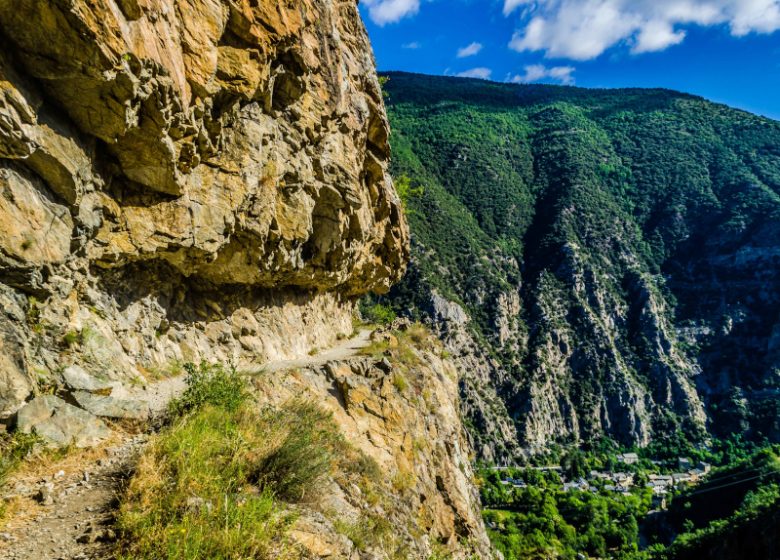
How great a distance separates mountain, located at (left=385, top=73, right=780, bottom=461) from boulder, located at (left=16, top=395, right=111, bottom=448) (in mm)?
71563

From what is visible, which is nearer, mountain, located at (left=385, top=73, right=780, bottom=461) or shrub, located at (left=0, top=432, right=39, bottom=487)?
shrub, located at (left=0, top=432, right=39, bottom=487)

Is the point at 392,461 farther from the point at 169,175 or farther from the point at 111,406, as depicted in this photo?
the point at 169,175

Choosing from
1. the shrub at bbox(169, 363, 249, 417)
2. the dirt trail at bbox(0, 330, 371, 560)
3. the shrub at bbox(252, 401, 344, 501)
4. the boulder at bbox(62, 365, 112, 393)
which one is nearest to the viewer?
the dirt trail at bbox(0, 330, 371, 560)

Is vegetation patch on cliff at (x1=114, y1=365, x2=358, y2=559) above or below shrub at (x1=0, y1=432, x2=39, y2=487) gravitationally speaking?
below

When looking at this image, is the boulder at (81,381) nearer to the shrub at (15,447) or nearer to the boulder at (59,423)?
the boulder at (59,423)

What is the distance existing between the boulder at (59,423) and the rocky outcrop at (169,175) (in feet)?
0.88

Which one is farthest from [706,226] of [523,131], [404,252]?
[404,252]

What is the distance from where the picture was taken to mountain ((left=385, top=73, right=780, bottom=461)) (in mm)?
85062

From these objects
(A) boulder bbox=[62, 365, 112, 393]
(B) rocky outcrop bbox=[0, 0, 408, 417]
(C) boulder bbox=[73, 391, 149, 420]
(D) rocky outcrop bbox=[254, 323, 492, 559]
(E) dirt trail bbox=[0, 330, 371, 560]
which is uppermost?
(B) rocky outcrop bbox=[0, 0, 408, 417]

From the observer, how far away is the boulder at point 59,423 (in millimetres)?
5133

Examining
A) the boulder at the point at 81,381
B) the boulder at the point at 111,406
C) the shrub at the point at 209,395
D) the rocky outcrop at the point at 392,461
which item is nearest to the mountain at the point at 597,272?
the rocky outcrop at the point at 392,461

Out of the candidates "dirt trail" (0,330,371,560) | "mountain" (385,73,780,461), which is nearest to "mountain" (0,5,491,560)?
"dirt trail" (0,330,371,560)

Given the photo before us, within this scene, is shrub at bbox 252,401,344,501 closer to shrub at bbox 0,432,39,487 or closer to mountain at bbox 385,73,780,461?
shrub at bbox 0,432,39,487

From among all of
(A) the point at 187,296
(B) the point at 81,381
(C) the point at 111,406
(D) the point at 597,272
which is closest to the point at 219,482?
(C) the point at 111,406
